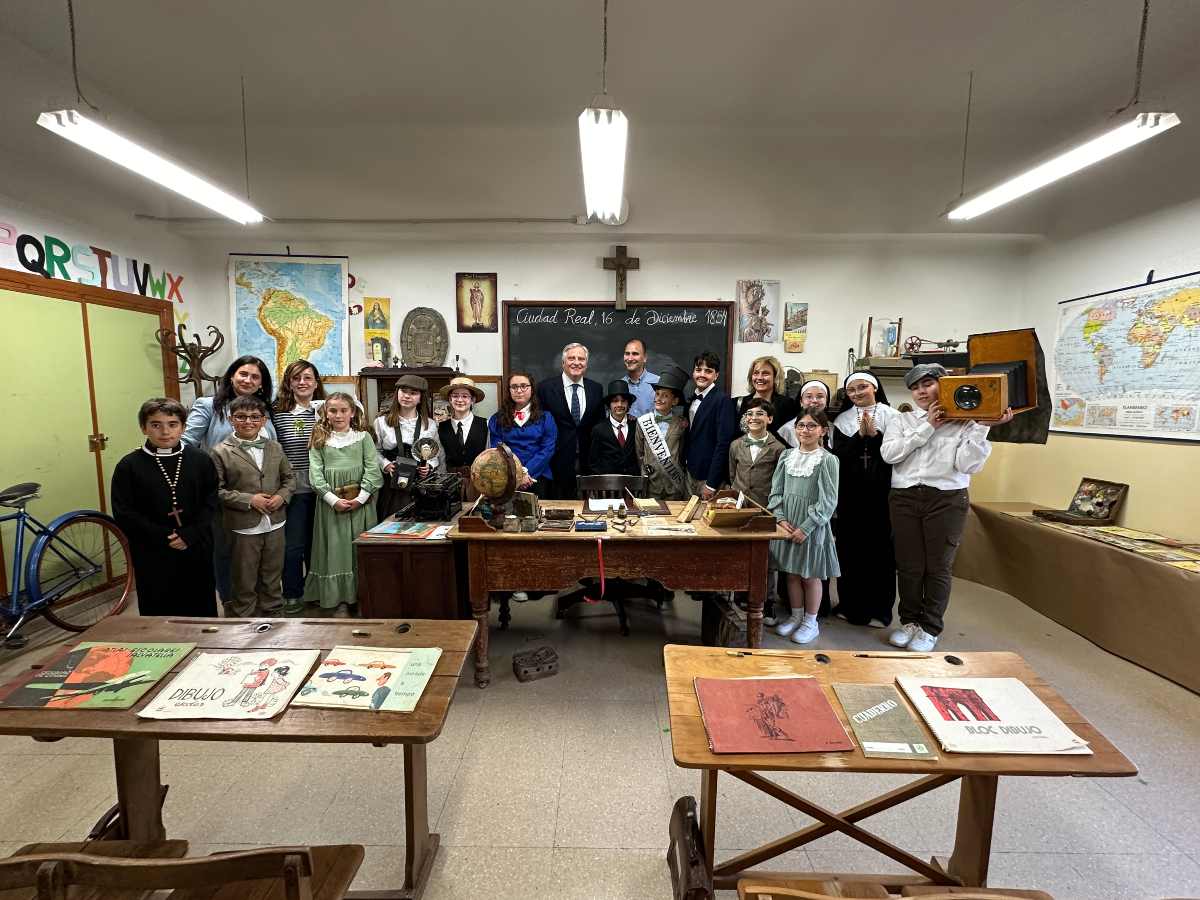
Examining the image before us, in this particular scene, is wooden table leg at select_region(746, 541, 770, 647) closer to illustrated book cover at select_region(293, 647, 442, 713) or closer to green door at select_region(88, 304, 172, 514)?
illustrated book cover at select_region(293, 647, 442, 713)

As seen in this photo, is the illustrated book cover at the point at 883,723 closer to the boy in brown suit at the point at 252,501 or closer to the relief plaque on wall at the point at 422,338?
the boy in brown suit at the point at 252,501

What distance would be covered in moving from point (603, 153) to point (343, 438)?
2449 mm

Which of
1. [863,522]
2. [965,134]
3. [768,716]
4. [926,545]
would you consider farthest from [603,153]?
[965,134]

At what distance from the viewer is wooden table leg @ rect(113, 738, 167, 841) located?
1.53m

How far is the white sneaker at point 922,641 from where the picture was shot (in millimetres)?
3090

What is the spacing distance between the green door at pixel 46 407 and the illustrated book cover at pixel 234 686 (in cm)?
334

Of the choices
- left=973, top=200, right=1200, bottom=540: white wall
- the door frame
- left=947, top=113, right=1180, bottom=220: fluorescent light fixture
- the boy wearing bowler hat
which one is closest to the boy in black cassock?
the door frame

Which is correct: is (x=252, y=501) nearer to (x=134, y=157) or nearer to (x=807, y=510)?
(x=134, y=157)

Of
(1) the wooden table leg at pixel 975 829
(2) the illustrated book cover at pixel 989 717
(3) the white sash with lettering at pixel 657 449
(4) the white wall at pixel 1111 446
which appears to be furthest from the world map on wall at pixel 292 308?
(4) the white wall at pixel 1111 446

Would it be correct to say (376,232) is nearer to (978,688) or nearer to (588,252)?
(588,252)

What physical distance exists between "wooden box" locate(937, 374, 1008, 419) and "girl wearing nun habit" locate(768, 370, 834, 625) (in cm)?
66

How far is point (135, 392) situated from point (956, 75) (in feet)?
22.9

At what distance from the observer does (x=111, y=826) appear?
1591 mm

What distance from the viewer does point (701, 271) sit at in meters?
4.75
